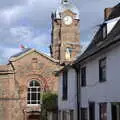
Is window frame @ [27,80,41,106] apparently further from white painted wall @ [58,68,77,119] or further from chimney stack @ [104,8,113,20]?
chimney stack @ [104,8,113,20]

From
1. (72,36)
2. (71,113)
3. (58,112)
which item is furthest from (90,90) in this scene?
(72,36)

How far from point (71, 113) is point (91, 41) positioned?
562cm

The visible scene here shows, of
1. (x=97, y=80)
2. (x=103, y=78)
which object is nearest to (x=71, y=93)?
(x=97, y=80)

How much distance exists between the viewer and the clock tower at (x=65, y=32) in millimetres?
77062

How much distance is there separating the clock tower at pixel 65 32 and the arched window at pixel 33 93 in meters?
21.4

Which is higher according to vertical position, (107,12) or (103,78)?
(107,12)

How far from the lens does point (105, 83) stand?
2342 cm

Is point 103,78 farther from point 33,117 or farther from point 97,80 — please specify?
point 33,117

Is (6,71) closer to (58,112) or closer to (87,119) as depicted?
(58,112)

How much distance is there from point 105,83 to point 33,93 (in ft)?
106

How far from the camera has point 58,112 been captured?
37.9 meters

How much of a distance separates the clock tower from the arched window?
21446 mm

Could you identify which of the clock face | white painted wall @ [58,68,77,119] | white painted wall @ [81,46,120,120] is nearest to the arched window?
white painted wall @ [58,68,77,119]

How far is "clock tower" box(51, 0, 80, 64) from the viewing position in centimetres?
7706
